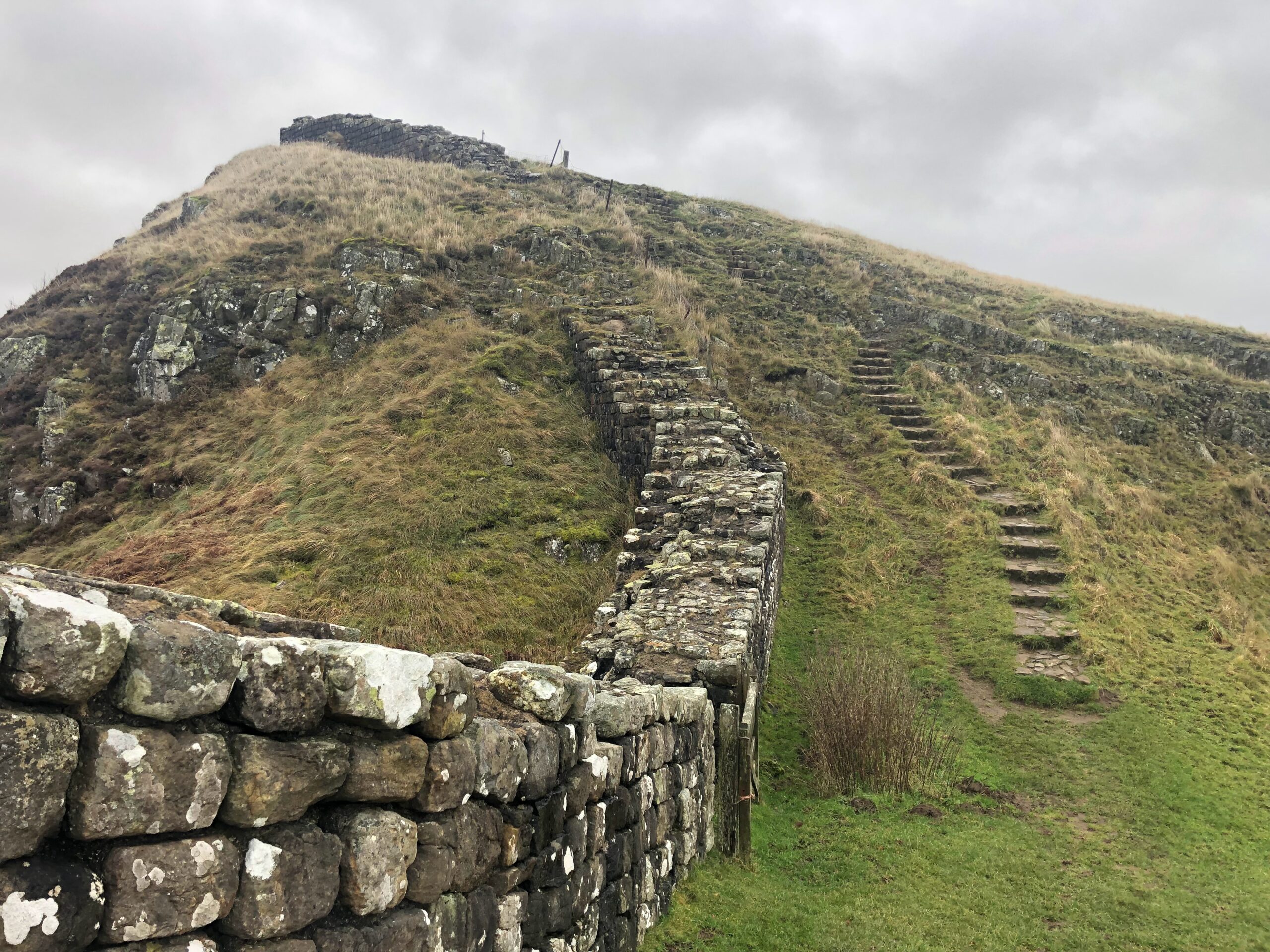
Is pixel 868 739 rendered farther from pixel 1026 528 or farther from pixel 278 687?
pixel 1026 528

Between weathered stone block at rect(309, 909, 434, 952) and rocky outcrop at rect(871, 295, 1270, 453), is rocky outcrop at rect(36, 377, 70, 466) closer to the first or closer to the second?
weathered stone block at rect(309, 909, 434, 952)

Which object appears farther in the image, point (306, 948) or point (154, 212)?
point (154, 212)

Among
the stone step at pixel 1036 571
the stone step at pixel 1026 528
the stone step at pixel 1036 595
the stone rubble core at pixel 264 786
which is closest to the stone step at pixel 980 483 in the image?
the stone step at pixel 1026 528

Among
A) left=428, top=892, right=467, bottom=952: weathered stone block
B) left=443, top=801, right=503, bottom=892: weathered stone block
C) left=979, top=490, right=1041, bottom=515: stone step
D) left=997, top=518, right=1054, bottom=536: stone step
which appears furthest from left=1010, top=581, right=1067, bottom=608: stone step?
left=428, top=892, right=467, bottom=952: weathered stone block

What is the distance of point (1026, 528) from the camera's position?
19.8 meters

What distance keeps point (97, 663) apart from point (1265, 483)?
31.7 m

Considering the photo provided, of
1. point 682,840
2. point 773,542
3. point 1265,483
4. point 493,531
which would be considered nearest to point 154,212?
point 493,531

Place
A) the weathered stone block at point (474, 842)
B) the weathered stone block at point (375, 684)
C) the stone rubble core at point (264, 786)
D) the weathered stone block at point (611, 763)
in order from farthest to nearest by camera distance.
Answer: the weathered stone block at point (611, 763) → the weathered stone block at point (474, 842) → the weathered stone block at point (375, 684) → the stone rubble core at point (264, 786)

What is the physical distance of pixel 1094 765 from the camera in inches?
458

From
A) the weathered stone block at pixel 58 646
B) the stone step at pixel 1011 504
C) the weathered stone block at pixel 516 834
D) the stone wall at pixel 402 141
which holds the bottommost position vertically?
the weathered stone block at pixel 516 834

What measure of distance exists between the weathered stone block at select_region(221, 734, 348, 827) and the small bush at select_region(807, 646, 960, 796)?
29.4 feet

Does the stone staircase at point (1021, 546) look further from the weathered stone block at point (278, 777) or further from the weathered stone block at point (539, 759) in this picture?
the weathered stone block at point (278, 777)

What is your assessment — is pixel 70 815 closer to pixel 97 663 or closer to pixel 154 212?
pixel 97 663

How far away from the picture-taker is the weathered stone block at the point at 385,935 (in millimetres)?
3172
